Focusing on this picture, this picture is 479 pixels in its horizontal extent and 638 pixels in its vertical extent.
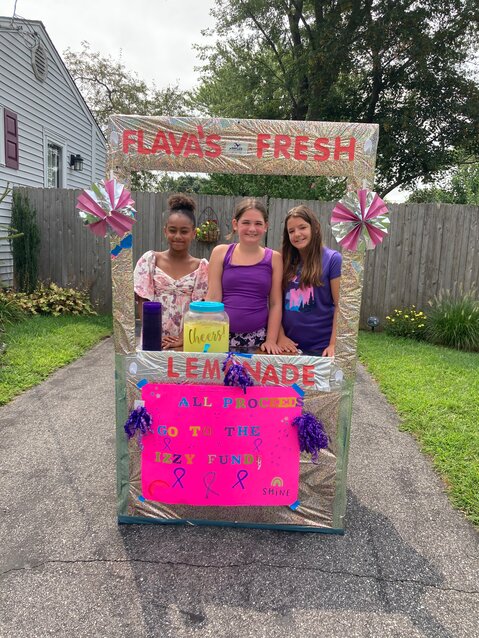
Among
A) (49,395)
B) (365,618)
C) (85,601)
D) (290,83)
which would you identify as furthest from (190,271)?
(290,83)

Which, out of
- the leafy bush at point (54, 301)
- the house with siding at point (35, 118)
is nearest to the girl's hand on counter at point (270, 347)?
the leafy bush at point (54, 301)

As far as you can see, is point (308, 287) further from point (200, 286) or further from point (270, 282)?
point (200, 286)

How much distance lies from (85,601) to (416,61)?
16.8 metres

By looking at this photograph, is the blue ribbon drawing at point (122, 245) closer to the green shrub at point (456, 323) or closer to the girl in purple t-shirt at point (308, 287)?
the girl in purple t-shirt at point (308, 287)

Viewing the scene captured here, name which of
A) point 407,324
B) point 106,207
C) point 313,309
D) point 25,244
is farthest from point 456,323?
point 25,244

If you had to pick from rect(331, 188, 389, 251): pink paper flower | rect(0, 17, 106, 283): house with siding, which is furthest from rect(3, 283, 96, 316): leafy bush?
rect(331, 188, 389, 251): pink paper flower

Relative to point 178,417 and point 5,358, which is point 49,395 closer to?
point 5,358

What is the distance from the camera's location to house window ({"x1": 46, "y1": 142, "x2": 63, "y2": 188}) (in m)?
10.6

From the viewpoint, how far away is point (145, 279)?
277 cm

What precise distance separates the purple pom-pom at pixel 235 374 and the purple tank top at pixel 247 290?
0.38m

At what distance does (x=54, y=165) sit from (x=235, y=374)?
10.4 meters

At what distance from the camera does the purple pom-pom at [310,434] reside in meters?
2.28

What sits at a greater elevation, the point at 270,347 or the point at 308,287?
the point at 308,287

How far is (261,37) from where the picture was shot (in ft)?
59.4
